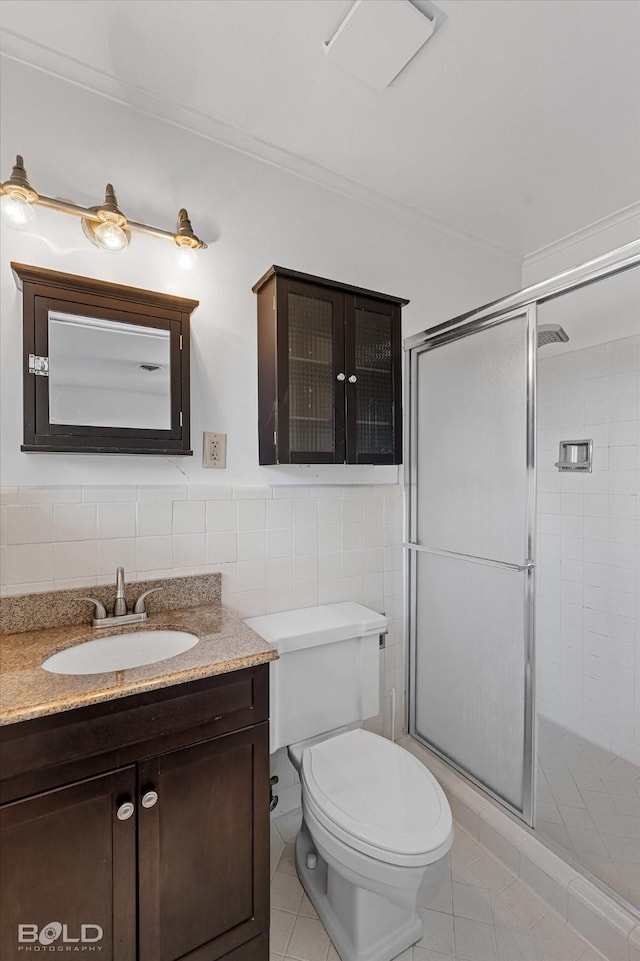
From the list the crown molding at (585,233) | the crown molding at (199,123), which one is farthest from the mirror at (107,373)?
the crown molding at (585,233)

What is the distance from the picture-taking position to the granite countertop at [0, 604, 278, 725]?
0.94 metres

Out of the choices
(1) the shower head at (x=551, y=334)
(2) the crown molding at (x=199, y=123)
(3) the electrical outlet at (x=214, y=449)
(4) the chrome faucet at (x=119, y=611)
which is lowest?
(4) the chrome faucet at (x=119, y=611)

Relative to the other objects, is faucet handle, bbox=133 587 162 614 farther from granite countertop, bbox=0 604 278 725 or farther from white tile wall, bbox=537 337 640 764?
white tile wall, bbox=537 337 640 764

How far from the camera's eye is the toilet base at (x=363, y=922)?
4.11 feet

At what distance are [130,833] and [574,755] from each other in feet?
6.56

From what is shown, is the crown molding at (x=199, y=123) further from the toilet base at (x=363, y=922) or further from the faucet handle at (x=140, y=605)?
the toilet base at (x=363, y=922)

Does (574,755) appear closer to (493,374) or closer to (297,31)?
(493,374)

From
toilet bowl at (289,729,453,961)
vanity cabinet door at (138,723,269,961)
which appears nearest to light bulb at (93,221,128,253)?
vanity cabinet door at (138,723,269,961)

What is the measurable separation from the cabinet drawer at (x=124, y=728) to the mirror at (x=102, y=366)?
2.45 feet

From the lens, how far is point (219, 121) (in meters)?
1.61

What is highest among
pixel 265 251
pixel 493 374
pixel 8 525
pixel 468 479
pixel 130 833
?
pixel 265 251

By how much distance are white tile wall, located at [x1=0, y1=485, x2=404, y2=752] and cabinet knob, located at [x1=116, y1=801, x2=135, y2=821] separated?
2.11ft

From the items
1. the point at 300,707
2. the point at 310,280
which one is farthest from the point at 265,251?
the point at 300,707

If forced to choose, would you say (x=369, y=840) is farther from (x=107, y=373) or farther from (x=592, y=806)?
(x=107, y=373)
